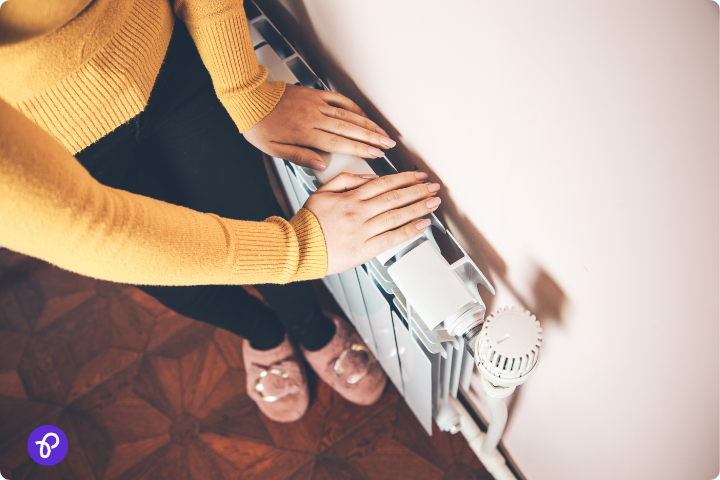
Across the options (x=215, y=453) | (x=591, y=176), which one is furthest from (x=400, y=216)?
(x=215, y=453)

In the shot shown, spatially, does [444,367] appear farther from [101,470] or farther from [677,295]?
[101,470]

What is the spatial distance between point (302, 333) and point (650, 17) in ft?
2.99

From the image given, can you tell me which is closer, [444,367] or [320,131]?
[320,131]

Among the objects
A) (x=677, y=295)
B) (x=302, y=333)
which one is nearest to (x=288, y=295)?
(x=302, y=333)

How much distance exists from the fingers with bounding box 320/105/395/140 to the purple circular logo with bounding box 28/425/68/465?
114 centimetres

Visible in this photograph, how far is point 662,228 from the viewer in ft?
0.86

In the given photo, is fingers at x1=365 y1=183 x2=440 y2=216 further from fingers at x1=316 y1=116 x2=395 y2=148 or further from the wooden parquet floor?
the wooden parquet floor

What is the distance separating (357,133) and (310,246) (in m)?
0.16

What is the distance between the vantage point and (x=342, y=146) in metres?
0.57

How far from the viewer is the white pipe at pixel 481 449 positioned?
826 millimetres

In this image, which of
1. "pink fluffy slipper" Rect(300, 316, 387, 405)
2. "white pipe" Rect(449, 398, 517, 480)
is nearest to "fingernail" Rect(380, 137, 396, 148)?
"white pipe" Rect(449, 398, 517, 480)

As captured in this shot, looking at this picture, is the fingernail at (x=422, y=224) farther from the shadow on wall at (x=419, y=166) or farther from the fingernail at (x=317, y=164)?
the fingernail at (x=317, y=164)

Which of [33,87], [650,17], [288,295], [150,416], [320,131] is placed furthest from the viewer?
[150,416]

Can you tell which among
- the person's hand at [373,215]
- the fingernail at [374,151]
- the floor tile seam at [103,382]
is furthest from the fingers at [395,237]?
the floor tile seam at [103,382]
